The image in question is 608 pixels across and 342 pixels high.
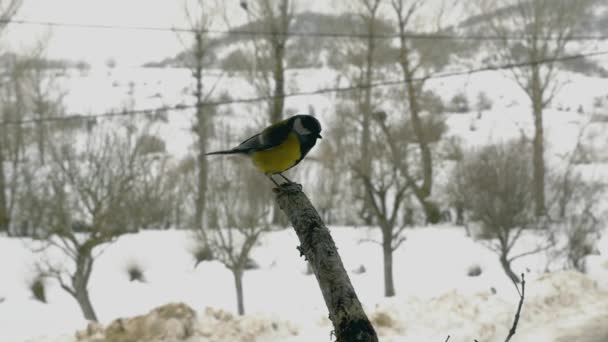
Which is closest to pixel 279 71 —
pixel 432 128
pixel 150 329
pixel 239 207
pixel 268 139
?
pixel 239 207

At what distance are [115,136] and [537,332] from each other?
29.2ft

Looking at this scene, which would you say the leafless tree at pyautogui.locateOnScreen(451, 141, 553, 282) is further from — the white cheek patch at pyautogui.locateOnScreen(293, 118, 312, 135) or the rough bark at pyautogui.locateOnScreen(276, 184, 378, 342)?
the rough bark at pyautogui.locateOnScreen(276, 184, 378, 342)

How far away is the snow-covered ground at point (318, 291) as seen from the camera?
5051mm

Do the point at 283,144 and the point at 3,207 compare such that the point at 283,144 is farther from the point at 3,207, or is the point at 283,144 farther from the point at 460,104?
the point at 460,104

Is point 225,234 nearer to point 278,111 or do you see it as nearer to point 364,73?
point 278,111

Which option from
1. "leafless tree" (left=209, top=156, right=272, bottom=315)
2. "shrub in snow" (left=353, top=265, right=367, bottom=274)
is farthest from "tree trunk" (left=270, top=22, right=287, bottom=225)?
"shrub in snow" (left=353, top=265, right=367, bottom=274)

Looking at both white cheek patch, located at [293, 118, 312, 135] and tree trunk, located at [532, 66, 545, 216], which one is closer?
white cheek patch, located at [293, 118, 312, 135]

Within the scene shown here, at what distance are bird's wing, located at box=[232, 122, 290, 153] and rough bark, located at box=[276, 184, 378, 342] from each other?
0.61 m

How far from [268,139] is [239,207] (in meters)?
9.78

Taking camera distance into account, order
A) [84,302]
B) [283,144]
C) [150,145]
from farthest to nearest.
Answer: [150,145], [84,302], [283,144]

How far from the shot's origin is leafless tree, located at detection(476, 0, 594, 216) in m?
17.6

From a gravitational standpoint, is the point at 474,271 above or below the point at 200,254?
below

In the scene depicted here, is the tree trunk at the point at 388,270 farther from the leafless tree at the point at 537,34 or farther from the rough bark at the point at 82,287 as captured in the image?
the leafless tree at the point at 537,34

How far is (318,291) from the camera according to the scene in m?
10.9
